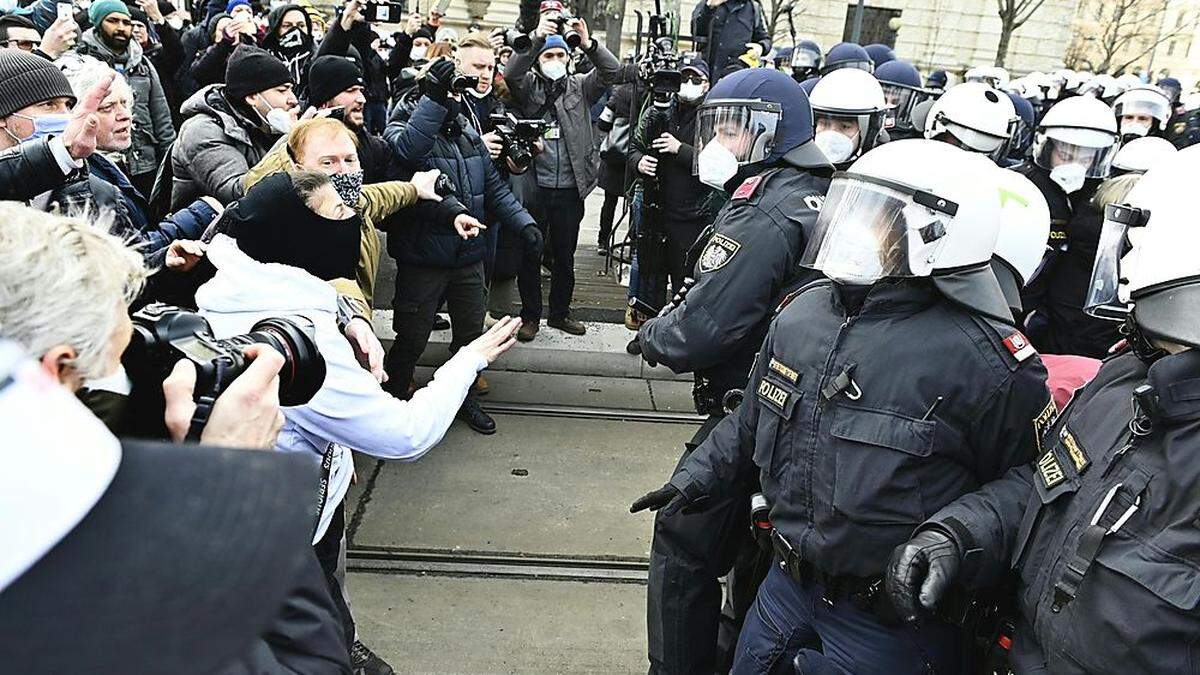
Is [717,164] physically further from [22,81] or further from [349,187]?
[22,81]

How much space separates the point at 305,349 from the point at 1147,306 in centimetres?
156

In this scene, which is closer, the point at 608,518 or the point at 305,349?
the point at 305,349

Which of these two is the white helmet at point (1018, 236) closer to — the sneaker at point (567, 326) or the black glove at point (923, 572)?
the black glove at point (923, 572)

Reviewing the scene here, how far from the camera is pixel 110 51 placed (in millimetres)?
6012

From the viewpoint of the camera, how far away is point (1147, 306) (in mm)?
1629

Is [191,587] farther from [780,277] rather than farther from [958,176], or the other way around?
[780,277]

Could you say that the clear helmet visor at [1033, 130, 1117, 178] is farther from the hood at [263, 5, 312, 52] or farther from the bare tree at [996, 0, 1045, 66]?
the bare tree at [996, 0, 1045, 66]

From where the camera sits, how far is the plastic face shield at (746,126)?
3117 millimetres

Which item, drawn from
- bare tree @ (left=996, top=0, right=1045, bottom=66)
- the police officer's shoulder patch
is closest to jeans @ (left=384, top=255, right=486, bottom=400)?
the police officer's shoulder patch

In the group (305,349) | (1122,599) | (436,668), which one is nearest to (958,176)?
(1122,599)

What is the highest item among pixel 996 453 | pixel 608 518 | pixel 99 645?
pixel 99 645

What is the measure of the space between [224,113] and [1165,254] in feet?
12.6

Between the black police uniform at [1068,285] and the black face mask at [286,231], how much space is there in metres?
3.51

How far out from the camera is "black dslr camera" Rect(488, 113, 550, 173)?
5082 mm
